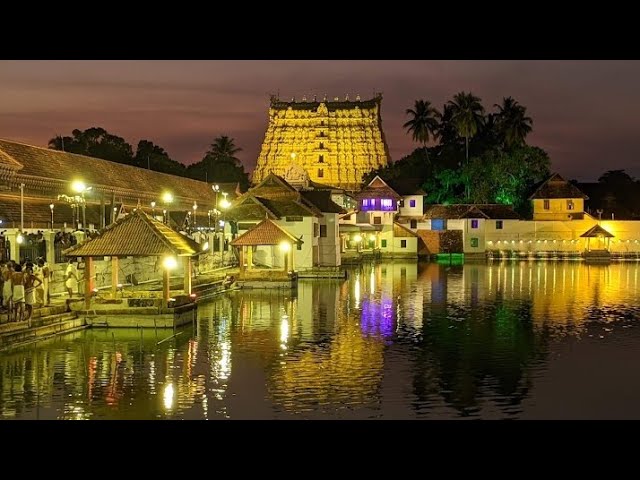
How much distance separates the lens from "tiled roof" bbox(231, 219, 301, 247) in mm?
35281

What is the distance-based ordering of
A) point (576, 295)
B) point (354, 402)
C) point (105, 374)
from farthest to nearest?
point (576, 295), point (105, 374), point (354, 402)

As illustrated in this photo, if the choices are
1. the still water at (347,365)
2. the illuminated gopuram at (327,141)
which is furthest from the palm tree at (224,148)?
the still water at (347,365)

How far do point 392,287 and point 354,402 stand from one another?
23722 millimetres

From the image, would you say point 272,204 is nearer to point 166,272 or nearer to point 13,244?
point 13,244

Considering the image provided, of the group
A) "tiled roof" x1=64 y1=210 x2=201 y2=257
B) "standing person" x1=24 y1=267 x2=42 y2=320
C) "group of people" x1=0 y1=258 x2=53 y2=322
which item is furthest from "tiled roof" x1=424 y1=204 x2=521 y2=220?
"standing person" x1=24 y1=267 x2=42 y2=320

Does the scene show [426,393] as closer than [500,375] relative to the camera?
Yes

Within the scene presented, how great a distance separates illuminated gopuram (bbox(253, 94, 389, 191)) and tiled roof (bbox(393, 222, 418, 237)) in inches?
1113

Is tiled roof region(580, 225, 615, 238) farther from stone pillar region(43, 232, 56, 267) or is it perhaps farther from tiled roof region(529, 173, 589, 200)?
stone pillar region(43, 232, 56, 267)

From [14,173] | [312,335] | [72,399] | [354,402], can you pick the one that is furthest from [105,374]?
[14,173]

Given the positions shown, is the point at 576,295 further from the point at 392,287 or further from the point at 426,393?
the point at 426,393

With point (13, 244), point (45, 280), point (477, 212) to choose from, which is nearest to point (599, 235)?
point (477, 212)

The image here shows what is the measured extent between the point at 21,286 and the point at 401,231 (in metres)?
46.0
